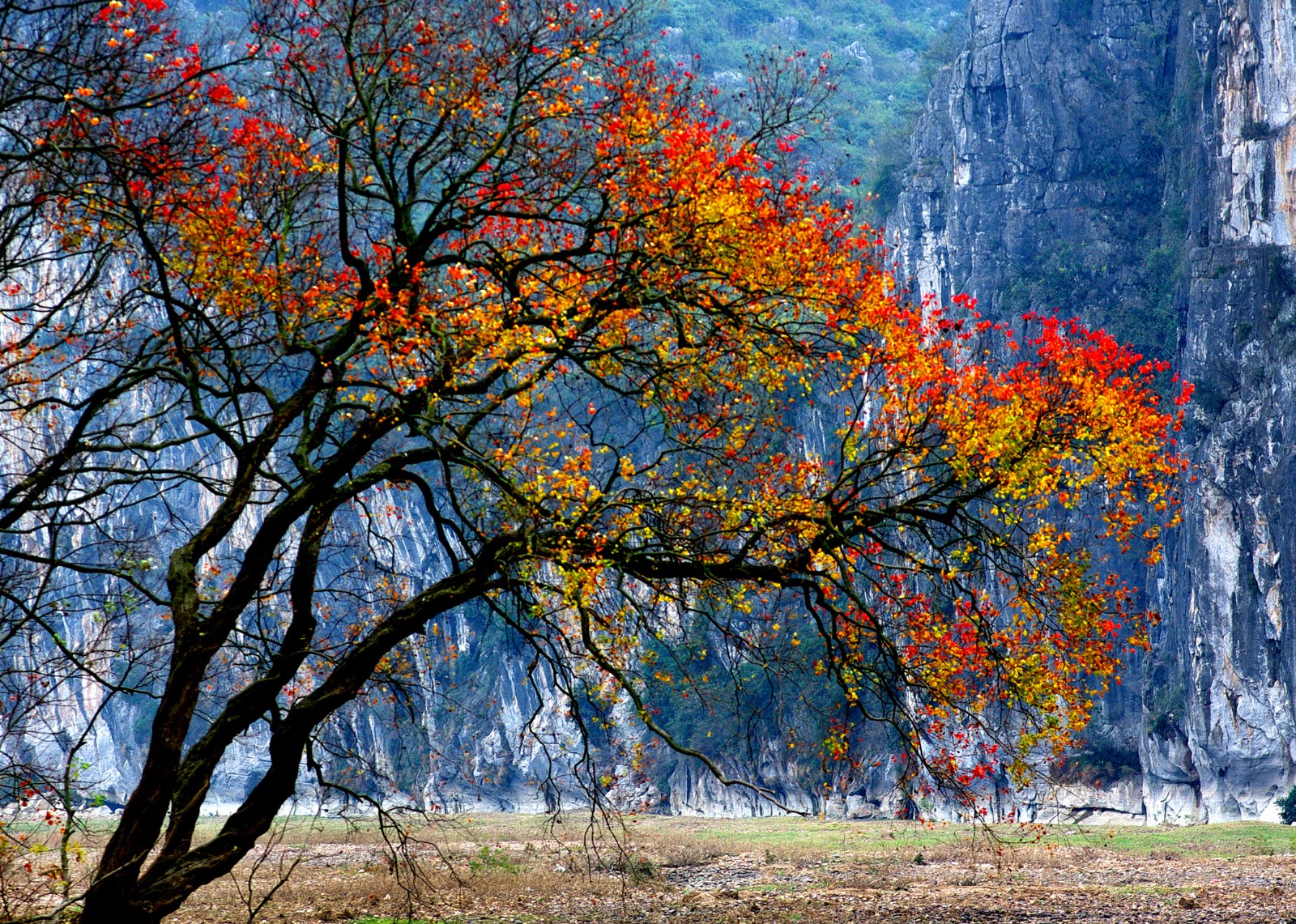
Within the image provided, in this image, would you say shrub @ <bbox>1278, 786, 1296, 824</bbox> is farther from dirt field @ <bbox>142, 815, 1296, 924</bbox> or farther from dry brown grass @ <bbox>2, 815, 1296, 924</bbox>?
dry brown grass @ <bbox>2, 815, 1296, 924</bbox>

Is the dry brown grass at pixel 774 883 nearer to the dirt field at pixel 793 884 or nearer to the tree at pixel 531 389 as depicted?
the dirt field at pixel 793 884

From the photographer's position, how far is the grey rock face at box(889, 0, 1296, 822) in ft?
121

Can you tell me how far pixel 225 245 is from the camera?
30.3ft

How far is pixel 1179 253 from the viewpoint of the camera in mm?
46938

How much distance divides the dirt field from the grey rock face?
1234 cm

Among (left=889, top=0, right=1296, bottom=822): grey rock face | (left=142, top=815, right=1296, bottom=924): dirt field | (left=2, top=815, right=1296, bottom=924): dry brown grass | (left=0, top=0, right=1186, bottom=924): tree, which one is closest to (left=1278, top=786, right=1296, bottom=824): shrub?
(left=889, top=0, right=1296, bottom=822): grey rock face

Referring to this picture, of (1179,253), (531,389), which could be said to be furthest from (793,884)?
(1179,253)

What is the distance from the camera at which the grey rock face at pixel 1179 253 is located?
3697 centimetres

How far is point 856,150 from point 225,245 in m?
81.5

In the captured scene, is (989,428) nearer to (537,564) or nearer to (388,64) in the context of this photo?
(537,564)

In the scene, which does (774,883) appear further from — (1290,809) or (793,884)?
(1290,809)

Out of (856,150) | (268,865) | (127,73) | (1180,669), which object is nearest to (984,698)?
(127,73)

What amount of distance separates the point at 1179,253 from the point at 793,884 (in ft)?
128

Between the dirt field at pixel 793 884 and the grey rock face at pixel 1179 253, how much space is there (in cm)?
1234
